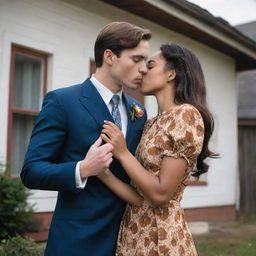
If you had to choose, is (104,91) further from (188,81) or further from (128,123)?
(188,81)

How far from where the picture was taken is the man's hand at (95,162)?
2.33 meters

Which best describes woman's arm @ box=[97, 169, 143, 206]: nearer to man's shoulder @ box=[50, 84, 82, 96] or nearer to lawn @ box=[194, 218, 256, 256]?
man's shoulder @ box=[50, 84, 82, 96]

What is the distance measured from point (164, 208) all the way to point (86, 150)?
53 centimetres

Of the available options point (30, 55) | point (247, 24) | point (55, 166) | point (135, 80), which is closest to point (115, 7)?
point (30, 55)

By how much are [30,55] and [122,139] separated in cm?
489

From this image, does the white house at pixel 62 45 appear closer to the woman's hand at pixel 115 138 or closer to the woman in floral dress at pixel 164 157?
the woman in floral dress at pixel 164 157

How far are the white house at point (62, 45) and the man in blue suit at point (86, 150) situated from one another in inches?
163

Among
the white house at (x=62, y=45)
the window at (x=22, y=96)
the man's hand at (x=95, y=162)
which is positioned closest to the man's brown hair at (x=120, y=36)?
the man's hand at (x=95, y=162)

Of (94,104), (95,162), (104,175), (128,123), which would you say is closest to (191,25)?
(128,123)

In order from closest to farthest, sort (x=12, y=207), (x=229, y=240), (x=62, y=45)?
(x=12, y=207)
(x=62, y=45)
(x=229, y=240)

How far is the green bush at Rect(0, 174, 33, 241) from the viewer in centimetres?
579

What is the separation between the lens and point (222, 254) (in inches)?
270

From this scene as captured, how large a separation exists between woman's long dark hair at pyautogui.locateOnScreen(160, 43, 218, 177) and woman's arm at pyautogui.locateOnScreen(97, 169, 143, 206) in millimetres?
538

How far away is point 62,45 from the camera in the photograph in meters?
7.44
